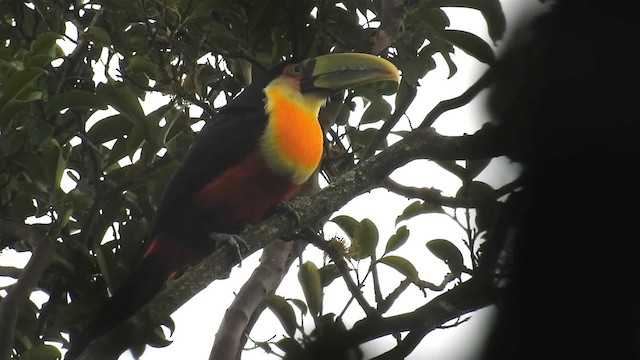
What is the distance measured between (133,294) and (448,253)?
3.09 feet

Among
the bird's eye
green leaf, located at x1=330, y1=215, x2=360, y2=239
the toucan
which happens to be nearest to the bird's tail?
the toucan

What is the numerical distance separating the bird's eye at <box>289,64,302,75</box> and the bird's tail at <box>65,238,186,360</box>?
28.5 inches

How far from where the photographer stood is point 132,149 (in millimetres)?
2383

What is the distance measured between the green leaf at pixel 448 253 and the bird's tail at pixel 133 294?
0.89 m

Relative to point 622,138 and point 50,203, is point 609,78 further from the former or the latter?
point 50,203

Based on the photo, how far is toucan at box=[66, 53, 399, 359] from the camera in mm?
2531

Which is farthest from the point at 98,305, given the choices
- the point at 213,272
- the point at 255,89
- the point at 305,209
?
the point at 255,89

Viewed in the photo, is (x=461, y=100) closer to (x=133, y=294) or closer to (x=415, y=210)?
(x=415, y=210)

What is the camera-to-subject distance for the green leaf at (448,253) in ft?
6.15

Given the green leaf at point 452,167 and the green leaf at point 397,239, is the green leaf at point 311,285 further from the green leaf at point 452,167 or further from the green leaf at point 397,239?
the green leaf at point 452,167

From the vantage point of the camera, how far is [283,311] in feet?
6.97

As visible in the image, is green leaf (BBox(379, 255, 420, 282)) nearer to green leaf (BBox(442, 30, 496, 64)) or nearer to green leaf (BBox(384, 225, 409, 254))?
green leaf (BBox(384, 225, 409, 254))

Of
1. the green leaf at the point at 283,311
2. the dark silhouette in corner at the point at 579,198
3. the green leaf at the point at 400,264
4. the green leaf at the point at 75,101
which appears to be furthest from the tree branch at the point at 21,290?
the dark silhouette in corner at the point at 579,198

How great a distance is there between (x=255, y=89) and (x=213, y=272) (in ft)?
2.85
